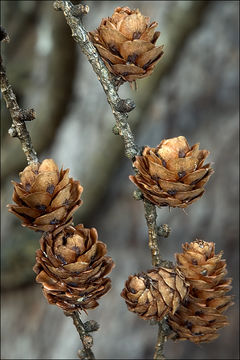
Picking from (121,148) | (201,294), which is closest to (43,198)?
(201,294)

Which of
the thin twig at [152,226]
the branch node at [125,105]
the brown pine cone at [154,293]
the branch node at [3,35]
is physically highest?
the branch node at [3,35]

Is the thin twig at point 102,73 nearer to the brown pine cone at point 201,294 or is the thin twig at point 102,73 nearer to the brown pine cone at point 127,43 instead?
the brown pine cone at point 127,43

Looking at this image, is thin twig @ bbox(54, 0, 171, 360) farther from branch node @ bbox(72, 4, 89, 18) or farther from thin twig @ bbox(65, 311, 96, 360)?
thin twig @ bbox(65, 311, 96, 360)

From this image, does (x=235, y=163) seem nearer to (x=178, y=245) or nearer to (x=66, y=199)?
(x=178, y=245)

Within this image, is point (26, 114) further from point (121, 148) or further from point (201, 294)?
point (121, 148)

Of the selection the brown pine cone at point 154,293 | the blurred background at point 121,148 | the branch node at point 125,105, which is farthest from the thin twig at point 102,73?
the blurred background at point 121,148
